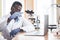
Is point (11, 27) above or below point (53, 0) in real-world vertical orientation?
below

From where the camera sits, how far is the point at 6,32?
1.34 meters

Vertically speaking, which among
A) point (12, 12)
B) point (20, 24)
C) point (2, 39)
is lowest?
point (2, 39)

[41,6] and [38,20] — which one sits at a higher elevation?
[41,6]

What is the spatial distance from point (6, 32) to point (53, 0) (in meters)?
3.25

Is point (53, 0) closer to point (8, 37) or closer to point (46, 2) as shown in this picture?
point (46, 2)

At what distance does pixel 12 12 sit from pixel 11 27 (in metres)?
0.16

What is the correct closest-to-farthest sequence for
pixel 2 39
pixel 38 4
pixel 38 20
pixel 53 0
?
pixel 2 39, pixel 38 20, pixel 38 4, pixel 53 0

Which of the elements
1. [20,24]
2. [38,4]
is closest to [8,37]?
[20,24]

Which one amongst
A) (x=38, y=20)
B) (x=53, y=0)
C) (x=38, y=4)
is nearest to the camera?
(x=38, y=20)

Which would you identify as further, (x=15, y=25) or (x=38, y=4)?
(x=38, y=4)

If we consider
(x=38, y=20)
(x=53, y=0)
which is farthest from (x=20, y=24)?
(x=53, y=0)

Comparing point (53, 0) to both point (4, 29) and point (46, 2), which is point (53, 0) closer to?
point (46, 2)

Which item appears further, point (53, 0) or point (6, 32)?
point (53, 0)

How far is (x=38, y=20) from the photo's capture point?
2889 millimetres
